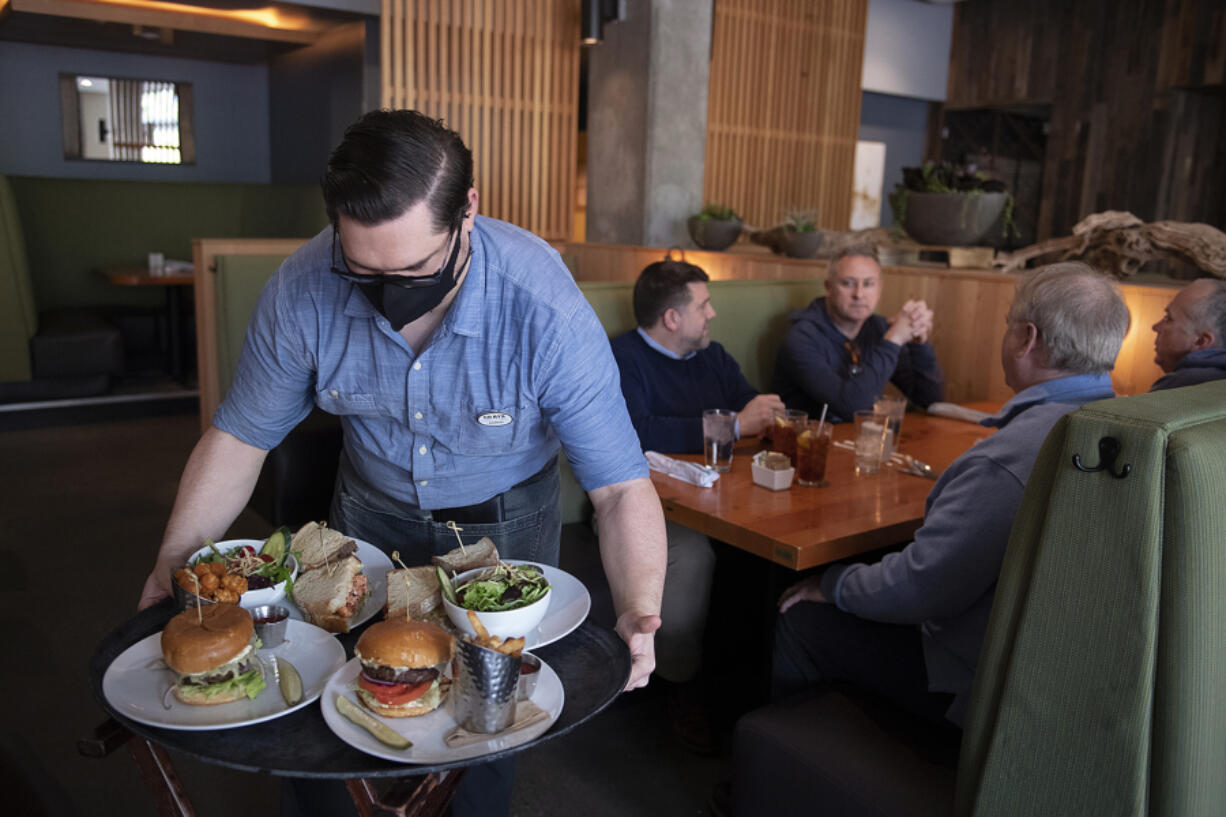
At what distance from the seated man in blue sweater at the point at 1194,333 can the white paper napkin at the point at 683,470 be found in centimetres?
126

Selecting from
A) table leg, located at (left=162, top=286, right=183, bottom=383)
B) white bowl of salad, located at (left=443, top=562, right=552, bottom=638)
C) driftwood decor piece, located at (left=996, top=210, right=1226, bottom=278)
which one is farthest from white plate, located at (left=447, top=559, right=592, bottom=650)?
table leg, located at (left=162, top=286, right=183, bottom=383)

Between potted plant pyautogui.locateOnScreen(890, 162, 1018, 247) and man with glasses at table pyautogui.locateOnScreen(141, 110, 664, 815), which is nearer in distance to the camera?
man with glasses at table pyautogui.locateOnScreen(141, 110, 664, 815)

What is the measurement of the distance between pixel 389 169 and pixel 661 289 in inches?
69.5

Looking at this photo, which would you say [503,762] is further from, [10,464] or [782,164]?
[782,164]

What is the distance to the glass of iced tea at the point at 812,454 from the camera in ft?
7.37

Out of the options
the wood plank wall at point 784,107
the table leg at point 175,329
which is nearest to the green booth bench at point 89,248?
the table leg at point 175,329

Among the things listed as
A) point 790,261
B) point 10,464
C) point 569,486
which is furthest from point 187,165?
point 569,486

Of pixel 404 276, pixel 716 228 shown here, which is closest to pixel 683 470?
pixel 404 276

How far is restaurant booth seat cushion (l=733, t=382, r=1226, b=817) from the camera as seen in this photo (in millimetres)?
1176

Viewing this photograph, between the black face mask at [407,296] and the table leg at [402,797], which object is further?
the black face mask at [407,296]

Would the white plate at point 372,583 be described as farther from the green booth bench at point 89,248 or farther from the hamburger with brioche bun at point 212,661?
the green booth bench at point 89,248

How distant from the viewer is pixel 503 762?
1.69m

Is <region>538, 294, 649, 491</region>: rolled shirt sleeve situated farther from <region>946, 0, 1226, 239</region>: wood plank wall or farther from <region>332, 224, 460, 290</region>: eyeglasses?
<region>946, 0, 1226, 239</region>: wood plank wall

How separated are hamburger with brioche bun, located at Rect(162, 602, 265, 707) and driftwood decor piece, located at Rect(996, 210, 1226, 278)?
11.2 feet
